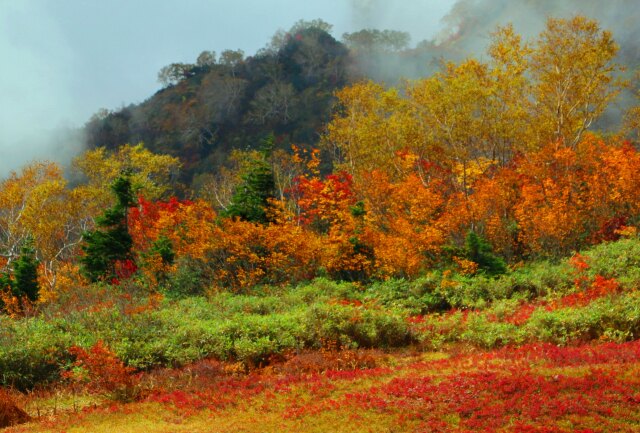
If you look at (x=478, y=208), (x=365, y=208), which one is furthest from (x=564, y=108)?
(x=365, y=208)

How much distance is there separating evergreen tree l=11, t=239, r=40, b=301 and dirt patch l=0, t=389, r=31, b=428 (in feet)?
53.2

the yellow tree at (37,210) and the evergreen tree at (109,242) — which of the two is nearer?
the evergreen tree at (109,242)

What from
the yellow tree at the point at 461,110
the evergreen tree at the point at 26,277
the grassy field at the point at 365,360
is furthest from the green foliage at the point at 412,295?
the evergreen tree at the point at 26,277

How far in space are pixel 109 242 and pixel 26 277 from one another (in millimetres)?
4508

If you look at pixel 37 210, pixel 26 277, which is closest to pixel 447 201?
pixel 26 277

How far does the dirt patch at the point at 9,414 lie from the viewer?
36.0 ft

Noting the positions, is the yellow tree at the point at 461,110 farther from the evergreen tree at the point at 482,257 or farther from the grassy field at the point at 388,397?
the grassy field at the point at 388,397

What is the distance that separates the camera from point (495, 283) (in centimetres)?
2003

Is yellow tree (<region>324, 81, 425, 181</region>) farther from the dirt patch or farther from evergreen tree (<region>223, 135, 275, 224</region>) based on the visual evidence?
the dirt patch

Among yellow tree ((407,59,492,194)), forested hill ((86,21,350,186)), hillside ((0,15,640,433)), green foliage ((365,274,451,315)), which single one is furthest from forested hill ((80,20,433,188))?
green foliage ((365,274,451,315))

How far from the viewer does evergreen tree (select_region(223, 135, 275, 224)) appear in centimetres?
2714

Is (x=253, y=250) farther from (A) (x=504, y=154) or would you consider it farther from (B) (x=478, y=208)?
(A) (x=504, y=154)

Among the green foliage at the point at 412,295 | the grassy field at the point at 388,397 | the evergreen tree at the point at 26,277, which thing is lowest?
the grassy field at the point at 388,397

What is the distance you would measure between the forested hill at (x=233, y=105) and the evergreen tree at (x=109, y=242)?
42681mm
